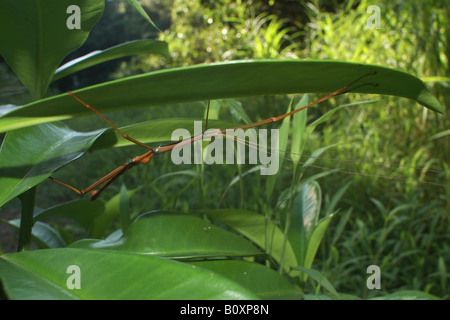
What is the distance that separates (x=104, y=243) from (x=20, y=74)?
234 mm

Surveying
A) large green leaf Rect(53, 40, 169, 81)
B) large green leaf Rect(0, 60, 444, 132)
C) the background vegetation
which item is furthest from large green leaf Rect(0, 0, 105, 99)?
the background vegetation

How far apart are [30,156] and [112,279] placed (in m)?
0.20

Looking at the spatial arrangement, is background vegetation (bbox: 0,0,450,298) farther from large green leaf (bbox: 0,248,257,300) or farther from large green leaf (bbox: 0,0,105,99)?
large green leaf (bbox: 0,248,257,300)

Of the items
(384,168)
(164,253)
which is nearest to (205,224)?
(164,253)

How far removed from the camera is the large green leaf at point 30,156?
1.24ft

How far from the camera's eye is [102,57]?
542 mm

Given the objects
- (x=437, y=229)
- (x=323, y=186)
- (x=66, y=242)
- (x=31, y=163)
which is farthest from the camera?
(x=323, y=186)

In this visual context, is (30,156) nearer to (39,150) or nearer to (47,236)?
(39,150)

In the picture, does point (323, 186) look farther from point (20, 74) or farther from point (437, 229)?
point (20, 74)

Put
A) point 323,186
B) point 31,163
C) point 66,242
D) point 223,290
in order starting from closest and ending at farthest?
point 223,290
point 31,163
point 66,242
point 323,186

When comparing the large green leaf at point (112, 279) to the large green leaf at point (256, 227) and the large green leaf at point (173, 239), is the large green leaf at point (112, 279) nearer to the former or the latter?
the large green leaf at point (173, 239)

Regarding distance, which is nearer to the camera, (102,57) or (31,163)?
(31,163)
